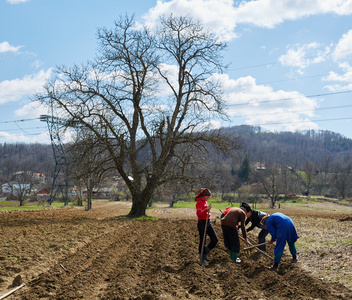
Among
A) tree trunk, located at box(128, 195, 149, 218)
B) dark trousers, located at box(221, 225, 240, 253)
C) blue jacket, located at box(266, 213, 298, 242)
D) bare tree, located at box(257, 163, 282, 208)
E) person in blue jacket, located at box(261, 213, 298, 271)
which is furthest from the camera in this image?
bare tree, located at box(257, 163, 282, 208)

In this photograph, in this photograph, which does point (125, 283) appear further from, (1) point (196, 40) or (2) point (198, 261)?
(1) point (196, 40)

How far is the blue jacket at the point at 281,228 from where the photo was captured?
29.0ft

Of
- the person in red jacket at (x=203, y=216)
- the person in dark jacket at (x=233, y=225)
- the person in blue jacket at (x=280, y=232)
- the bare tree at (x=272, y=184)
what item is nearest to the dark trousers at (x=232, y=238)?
the person in dark jacket at (x=233, y=225)

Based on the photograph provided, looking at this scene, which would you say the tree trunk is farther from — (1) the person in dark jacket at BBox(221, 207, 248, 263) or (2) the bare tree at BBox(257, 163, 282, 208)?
(2) the bare tree at BBox(257, 163, 282, 208)

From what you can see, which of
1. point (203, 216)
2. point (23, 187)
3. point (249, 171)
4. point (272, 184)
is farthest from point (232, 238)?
point (249, 171)

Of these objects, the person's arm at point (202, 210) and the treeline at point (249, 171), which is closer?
the person's arm at point (202, 210)

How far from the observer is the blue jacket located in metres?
8.85

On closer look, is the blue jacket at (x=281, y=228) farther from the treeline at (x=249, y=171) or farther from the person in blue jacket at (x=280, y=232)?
the treeline at (x=249, y=171)

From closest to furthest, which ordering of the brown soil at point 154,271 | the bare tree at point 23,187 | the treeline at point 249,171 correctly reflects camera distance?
the brown soil at point 154,271, the treeline at point 249,171, the bare tree at point 23,187

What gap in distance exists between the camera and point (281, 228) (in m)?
8.89

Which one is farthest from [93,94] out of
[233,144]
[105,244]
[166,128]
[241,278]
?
[241,278]

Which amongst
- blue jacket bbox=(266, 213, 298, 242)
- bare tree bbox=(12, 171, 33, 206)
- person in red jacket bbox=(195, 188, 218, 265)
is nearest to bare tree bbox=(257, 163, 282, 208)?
bare tree bbox=(12, 171, 33, 206)

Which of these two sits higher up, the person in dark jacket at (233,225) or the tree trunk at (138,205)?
the person in dark jacket at (233,225)

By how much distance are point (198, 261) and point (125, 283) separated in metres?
2.74
